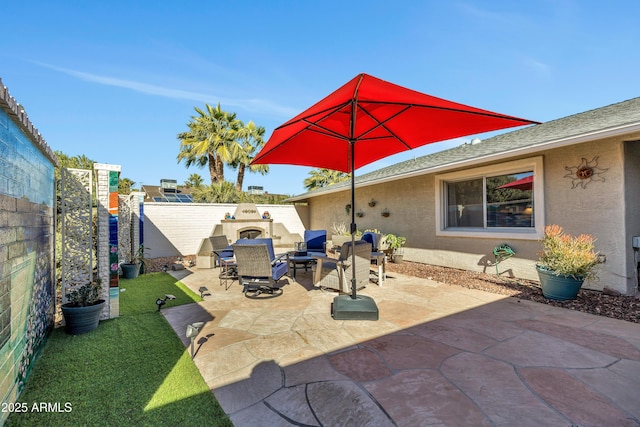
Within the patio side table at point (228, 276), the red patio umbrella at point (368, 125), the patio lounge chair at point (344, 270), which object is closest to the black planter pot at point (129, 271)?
the patio side table at point (228, 276)

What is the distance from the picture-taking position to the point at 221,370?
2600mm

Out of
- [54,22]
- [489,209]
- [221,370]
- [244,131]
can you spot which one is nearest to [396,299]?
[221,370]

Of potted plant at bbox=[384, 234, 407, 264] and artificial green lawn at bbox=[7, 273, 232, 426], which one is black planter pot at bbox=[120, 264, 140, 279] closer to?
artificial green lawn at bbox=[7, 273, 232, 426]

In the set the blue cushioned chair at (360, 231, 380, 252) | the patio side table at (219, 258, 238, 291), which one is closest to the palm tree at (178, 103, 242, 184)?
the patio side table at (219, 258, 238, 291)

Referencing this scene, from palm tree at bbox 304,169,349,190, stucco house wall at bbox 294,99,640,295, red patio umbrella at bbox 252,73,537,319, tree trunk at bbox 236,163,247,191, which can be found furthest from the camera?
palm tree at bbox 304,169,349,190

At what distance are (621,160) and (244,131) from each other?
15925mm

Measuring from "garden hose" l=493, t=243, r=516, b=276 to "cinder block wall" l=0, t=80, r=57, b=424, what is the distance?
7.64 m

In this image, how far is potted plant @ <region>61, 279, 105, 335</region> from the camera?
11.4ft

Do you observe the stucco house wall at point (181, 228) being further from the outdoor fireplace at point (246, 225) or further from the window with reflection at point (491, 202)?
the window with reflection at point (491, 202)

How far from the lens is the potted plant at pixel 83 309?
11.4ft

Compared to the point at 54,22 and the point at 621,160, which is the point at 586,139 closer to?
the point at 621,160

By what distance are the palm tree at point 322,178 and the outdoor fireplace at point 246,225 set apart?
10.5 m

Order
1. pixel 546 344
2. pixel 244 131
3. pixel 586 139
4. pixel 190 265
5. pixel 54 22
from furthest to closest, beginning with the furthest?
1. pixel 244 131
2. pixel 190 265
3. pixel 54 22
4. pixel 586 139
5. pixel 546 344

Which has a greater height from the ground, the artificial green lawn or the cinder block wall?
the cinder block wall
